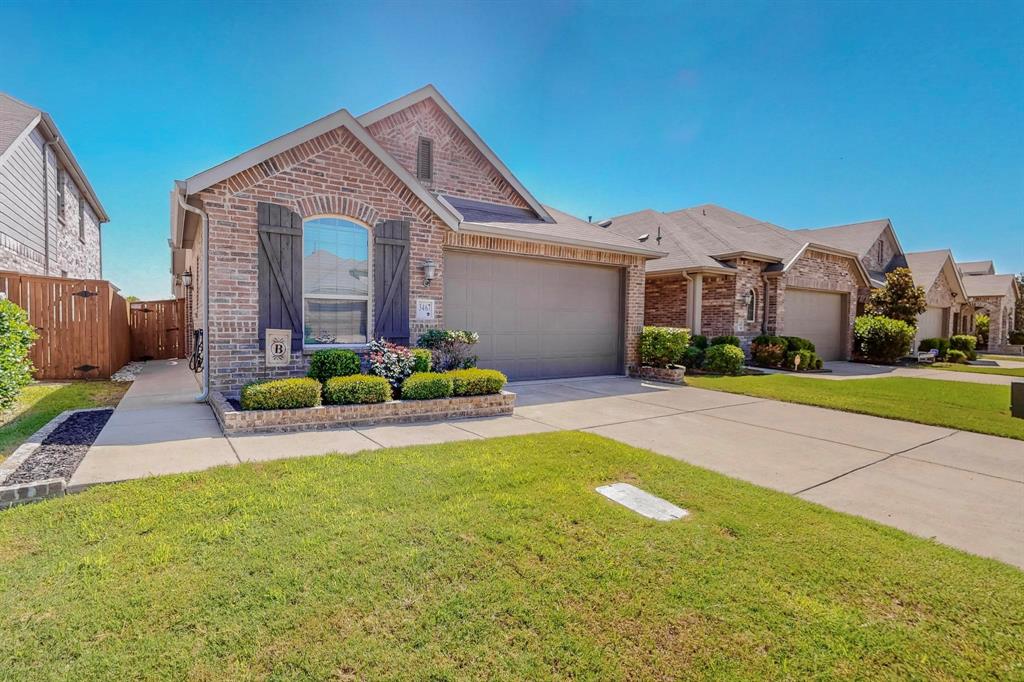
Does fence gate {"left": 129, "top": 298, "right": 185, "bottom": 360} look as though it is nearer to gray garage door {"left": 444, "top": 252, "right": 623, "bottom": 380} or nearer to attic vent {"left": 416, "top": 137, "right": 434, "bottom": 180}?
attic vent {"left": 416, "top": 137, "right": 434, "bottom": 180}

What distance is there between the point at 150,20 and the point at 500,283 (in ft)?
25.8

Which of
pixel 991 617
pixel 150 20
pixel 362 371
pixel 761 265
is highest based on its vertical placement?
pixel 150 20

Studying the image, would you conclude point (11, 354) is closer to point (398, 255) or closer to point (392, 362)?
point (392, 362)

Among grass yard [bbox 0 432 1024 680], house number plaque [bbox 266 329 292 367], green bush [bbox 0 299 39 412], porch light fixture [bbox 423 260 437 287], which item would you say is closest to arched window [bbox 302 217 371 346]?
house number plaque [bbox 266 329 292 367]

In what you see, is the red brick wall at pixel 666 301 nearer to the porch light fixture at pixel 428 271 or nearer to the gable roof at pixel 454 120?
the gable roof at pixel 454 120

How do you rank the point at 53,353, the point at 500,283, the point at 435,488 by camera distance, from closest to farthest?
1. the point at 435,488
2. the point at 53,353
3. the point at 500,283

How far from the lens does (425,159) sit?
11445mm

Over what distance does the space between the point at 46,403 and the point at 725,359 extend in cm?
1446

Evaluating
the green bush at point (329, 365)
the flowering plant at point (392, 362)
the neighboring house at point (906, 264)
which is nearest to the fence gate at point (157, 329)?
the green bush at point (329, 365)

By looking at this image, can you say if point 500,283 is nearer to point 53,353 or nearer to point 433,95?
point 433,95

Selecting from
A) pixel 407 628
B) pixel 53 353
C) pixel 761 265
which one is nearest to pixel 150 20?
pixel 53 353

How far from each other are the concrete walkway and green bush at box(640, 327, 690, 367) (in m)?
3.07

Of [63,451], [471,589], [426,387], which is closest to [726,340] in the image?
[426,387]

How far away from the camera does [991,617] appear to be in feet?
8.11
